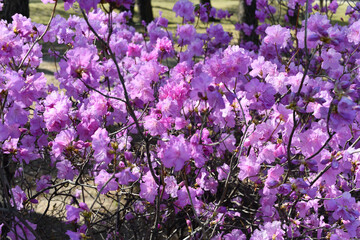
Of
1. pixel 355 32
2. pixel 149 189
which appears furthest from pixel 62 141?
pixel 355 32

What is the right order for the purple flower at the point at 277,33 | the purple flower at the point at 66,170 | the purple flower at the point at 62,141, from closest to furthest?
the purple flower at the point at 62,141 → the purple flower at the point at 66,170 → the purple flower at the point at 277,33

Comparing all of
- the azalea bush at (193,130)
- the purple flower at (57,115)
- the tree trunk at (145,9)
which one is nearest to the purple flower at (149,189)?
the azalea bush at (193,130)

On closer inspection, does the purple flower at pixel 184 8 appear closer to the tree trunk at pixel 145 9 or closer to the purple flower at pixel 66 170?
the purple flower at pixel 66 170

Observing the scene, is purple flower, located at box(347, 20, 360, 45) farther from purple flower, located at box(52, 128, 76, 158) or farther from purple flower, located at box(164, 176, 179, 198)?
purple flower, located at box(52, 128, 76, 158)

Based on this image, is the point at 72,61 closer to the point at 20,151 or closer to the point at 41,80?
the point at 41,80

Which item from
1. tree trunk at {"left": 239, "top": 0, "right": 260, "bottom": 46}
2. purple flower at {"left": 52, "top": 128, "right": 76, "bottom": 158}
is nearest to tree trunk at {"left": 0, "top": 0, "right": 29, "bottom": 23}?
purple flower at {"left": 52, "top": 128, "right": 76, "bottom": 158}

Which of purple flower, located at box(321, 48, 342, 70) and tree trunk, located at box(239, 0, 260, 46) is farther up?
tree trunk, located at box(239, 0, 260, 46)

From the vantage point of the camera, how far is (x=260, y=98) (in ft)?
5.65

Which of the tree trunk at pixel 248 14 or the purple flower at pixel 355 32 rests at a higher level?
the tree trunk at pixel 248 14

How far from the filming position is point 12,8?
322 centimetres

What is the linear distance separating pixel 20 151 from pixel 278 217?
1.45 m

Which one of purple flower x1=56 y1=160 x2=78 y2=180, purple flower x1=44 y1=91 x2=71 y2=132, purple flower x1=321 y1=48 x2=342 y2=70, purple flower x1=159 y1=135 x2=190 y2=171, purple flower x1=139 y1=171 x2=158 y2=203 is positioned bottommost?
purple flower x1=139 y1=171 x2=158 y2=203

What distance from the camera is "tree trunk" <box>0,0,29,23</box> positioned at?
3.13m

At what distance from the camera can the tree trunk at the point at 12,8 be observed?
313cm
